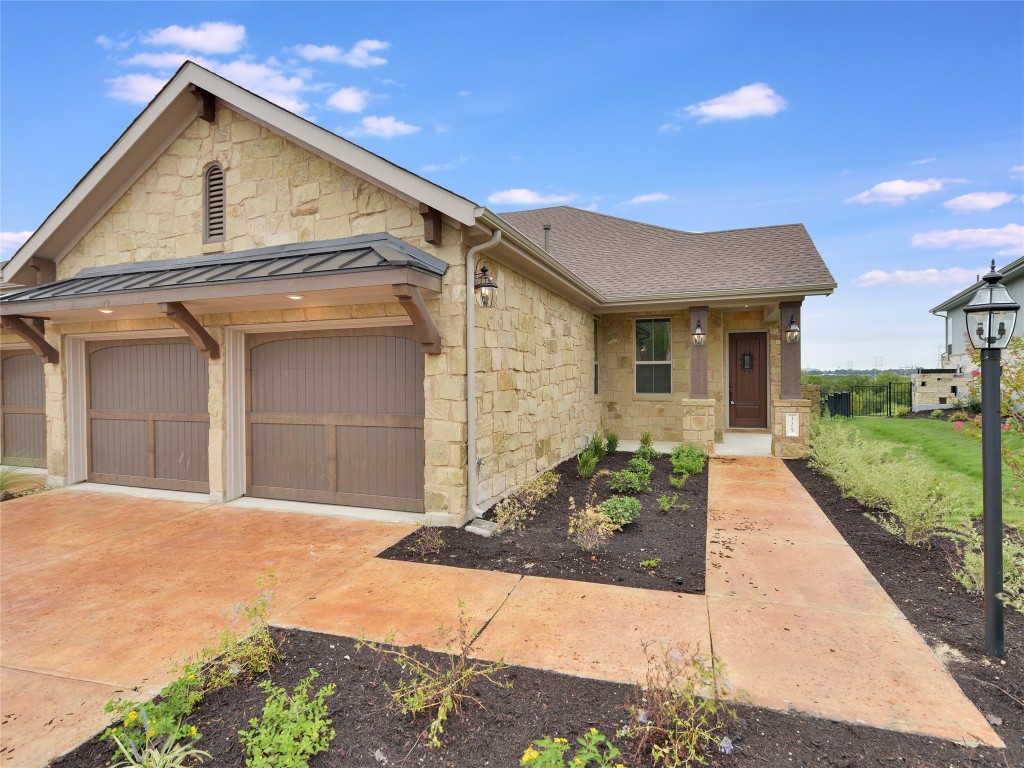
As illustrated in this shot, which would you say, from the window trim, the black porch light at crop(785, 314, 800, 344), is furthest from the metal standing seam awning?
the window trim

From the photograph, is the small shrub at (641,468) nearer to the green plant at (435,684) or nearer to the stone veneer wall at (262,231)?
the stone veneer wall at (262,231)

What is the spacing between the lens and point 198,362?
715cm

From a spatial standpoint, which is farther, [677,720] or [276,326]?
[276,326]

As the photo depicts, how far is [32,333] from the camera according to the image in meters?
7.39

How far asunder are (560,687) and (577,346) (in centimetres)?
796

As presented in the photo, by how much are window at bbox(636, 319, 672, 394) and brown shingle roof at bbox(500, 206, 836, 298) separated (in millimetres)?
1193

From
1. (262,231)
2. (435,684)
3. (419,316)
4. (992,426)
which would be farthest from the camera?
(262,231)

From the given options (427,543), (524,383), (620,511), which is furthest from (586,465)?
(427,543)

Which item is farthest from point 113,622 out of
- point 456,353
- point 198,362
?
point 198,362

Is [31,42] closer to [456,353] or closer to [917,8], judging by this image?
[456,353]

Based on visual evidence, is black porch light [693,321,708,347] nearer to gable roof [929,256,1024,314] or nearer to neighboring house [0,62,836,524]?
neighboring house [0,62,836,524]

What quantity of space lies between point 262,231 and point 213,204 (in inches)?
42.0

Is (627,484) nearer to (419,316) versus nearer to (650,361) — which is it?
(419,316)

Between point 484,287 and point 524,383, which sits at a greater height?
point 484,287
